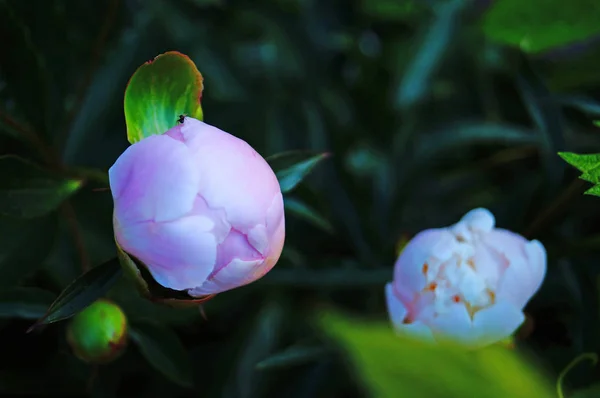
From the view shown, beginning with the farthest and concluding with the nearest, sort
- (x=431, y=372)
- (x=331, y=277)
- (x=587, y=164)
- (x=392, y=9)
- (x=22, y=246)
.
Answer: (x=392, y=9)
(x=331, y=277)
(x=22, y=246)
(x=587, y=164)
(x=431, y=372)

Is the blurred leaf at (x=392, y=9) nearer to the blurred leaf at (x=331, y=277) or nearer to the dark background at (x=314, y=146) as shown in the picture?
the dark background at (x=314, y=146)

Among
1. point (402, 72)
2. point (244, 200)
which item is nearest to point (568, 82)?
point (402, 72)

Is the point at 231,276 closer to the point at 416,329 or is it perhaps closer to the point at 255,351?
the point at 416,329

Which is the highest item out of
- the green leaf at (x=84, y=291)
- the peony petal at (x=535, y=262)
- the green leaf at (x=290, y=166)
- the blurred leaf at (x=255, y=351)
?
the green leaf at (x=290, y=166)

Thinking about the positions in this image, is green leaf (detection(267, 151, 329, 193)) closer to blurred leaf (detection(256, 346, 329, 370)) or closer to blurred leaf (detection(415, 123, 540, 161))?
blurred leaf (detection(256, 346, 329, 370))

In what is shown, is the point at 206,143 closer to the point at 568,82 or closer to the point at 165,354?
the point at 165,354

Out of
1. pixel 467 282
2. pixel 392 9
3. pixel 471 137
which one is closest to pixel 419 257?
pixel 467 282

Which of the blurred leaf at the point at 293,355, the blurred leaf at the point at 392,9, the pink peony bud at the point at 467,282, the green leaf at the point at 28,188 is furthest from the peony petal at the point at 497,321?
the blurred leaf at the point at 392,9
